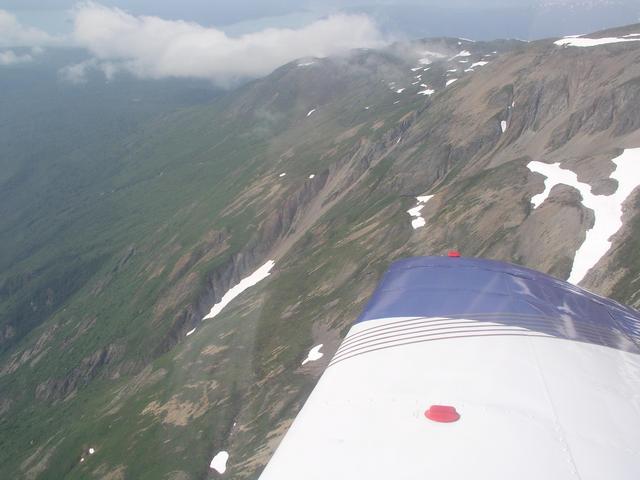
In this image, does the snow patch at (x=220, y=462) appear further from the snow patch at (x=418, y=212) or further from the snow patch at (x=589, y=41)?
the snow patch at (x=589, y=41)

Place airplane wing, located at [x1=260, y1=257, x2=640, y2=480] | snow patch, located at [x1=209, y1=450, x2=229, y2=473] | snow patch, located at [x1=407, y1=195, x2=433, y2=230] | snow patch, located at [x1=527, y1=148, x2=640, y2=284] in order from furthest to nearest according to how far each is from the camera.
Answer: snow patch, located at [x1=407, y1=195, x2=433, y2=230], snow patch, located at [x1=527, y1=148, x2=640, y2=284], snow patch, located at [x1=209, y1=450, x2=229, y2=473], airplane wing, located at [x1=260, y1=257, x2=640, y2=480]

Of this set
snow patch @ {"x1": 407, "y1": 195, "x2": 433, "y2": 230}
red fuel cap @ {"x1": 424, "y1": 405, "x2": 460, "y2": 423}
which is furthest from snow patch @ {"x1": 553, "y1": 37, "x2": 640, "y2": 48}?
red fuel cap @ {"x1": 424, "y1": 405, "x2": 460, "y2": 423}

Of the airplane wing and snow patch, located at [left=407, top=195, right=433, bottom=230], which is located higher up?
the airplane wing

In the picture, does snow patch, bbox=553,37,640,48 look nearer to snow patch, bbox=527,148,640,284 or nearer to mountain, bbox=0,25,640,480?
mountain, bbox=0,25,640,480

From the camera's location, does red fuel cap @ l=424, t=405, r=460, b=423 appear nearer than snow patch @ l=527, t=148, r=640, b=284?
Yes

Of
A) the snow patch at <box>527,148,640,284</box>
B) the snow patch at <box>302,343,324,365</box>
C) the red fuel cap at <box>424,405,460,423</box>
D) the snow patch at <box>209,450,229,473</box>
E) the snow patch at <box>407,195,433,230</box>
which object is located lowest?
the snow patch at <box>209,450,229,473</box>

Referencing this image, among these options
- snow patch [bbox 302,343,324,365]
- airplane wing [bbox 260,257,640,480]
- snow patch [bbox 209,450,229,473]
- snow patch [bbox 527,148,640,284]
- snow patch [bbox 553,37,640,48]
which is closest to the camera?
airplane wing [bbox 260,257,640,480]

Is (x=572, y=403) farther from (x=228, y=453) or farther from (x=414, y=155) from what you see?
(x=414, y=155)

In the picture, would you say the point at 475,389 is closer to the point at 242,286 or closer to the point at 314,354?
the point at 314,354
